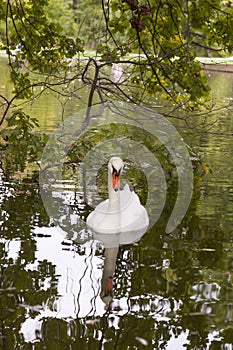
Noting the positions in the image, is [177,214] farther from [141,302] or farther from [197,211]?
[141,302]

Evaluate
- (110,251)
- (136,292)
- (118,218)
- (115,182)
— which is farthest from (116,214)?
(136,292)

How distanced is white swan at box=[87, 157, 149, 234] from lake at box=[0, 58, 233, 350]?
0.14 metres

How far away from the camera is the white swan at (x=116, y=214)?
24.6 ft

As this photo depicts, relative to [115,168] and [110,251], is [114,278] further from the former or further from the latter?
[115,168]

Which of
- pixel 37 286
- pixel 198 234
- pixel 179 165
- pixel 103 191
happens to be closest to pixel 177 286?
pixel 37 286

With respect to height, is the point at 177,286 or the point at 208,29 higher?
the point at 208,29

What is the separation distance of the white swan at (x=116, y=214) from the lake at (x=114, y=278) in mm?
140

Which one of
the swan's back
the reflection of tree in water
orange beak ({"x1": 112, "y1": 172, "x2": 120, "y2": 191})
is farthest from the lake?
orange beak ({"x1": 112, "y1": 172, "x2": 120, "y2": 191})

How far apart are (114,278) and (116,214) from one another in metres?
1.61

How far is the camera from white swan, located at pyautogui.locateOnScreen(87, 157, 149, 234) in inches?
295

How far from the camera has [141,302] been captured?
17.9 feet

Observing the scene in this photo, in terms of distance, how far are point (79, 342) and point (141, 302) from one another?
0.90m

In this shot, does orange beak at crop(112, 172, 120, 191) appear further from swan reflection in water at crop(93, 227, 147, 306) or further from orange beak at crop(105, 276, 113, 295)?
orange beak at crop(105, 276, 113, 295)

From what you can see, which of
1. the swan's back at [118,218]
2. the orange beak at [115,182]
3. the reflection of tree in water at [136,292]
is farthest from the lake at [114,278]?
the orange beak at [115,182]
